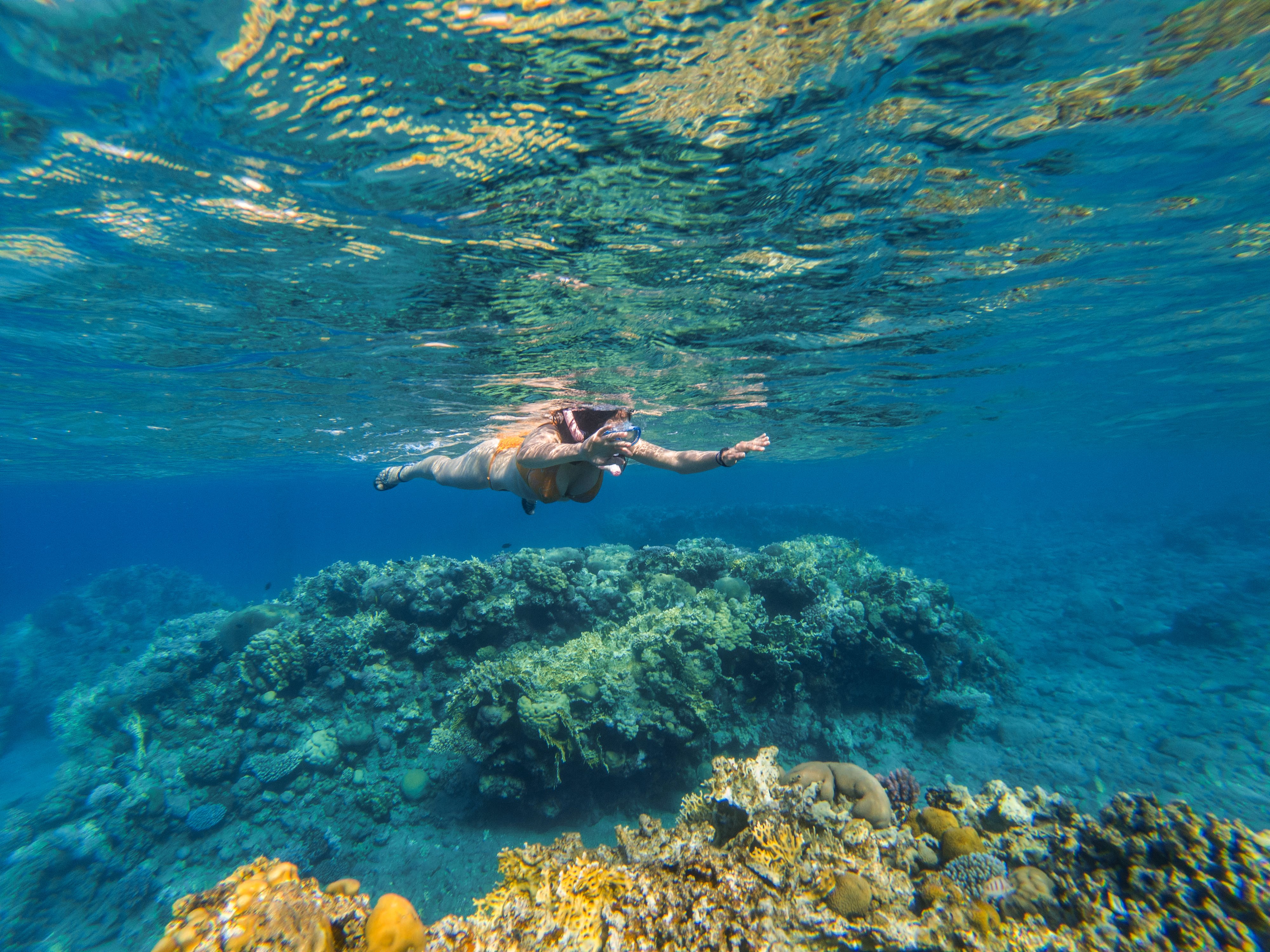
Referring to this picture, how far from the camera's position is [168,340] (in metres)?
11.2

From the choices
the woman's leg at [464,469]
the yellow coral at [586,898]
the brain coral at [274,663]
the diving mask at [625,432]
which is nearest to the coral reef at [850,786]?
the yellow coral at [586,898]

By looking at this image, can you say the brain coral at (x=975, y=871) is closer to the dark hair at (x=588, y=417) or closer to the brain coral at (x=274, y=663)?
the dark hair at (x=588, y=417)

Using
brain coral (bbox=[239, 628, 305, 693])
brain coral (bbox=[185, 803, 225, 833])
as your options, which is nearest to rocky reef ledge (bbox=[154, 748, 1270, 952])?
brain coral (bbox=[185, 803, 225, 833])

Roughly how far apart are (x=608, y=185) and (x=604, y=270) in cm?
216

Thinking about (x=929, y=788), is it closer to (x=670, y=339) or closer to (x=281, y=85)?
(x=670, y=339)

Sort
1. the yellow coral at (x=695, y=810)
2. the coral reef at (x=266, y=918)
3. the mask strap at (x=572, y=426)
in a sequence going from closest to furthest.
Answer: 1. the coral reef at (x=266, y=918)
2. the yellow coral at (x=695, y=810)
3. the mask strap at (x=572, y=426)

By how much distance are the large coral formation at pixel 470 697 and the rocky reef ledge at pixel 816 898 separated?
180 inches

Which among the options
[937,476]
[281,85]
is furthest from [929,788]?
[937,476]

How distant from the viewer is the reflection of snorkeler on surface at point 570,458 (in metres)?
4.52

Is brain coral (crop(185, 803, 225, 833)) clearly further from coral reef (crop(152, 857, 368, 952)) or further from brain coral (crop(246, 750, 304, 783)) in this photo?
coral reef (crop(152, 857, 368, 952))

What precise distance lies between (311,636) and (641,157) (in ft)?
44.5

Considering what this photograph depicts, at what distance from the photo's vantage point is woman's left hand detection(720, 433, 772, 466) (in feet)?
14.2

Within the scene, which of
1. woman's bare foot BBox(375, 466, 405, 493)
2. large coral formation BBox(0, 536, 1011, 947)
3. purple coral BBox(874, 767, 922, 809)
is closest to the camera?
purple coral BBox(874, 767, 922, 809)

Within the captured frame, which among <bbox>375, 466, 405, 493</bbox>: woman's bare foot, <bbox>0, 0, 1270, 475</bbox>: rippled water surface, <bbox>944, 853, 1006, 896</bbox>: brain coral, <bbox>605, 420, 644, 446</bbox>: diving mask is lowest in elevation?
<bbox>944, 853, 1006, 896</bbox>: brain coral
